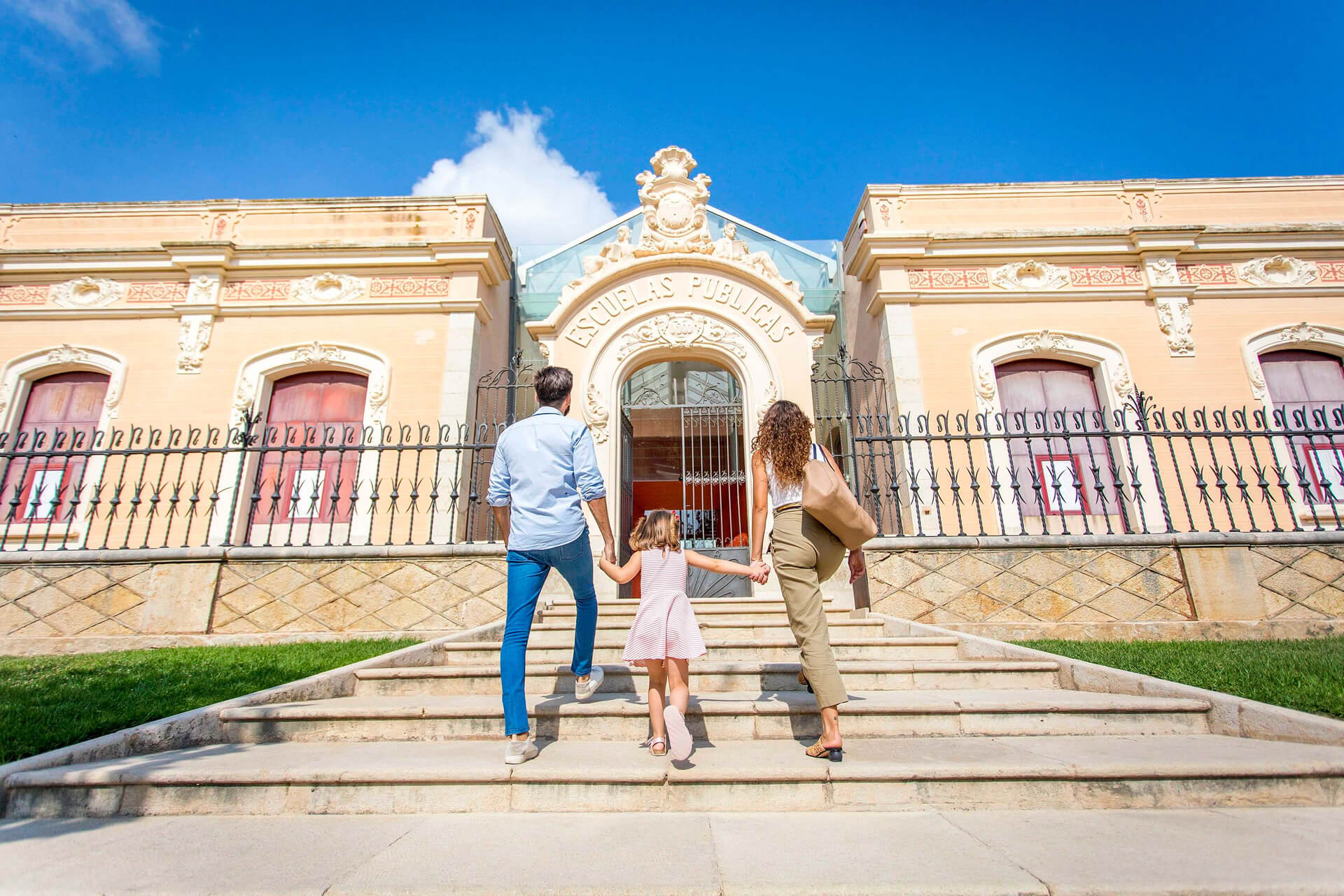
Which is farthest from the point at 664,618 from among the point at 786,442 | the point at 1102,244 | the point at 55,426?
the point at 55,426

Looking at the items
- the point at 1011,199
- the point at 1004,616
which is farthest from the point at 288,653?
the point at 1011,199

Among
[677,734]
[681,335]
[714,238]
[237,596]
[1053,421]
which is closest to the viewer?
[677,734]

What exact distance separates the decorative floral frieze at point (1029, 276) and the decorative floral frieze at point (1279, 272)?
2.52m

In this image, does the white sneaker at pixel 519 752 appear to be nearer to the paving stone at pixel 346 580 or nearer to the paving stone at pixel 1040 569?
the paving stone at pixel 346 580

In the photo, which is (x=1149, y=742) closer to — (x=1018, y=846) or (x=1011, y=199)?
(x=1018, y=846)

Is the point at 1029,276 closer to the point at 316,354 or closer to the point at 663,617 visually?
the point at 663,617

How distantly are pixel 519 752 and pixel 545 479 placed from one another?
1222 mm

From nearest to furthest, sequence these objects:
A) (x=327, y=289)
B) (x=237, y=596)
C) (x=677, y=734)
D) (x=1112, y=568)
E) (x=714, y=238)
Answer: (x=677, y=734), (x=1112, y=568), (x=237, y=596), (x=327, y=289), (x=714, y=238)

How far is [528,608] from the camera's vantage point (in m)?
3.07

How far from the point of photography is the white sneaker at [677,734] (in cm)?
258

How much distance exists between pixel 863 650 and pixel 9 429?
11404mm

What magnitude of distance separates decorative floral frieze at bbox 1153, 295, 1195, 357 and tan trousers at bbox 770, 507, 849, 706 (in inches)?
327

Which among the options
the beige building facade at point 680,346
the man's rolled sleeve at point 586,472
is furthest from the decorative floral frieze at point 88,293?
the man's rolled sleeve at point 586,472

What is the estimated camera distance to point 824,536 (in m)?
3.24
